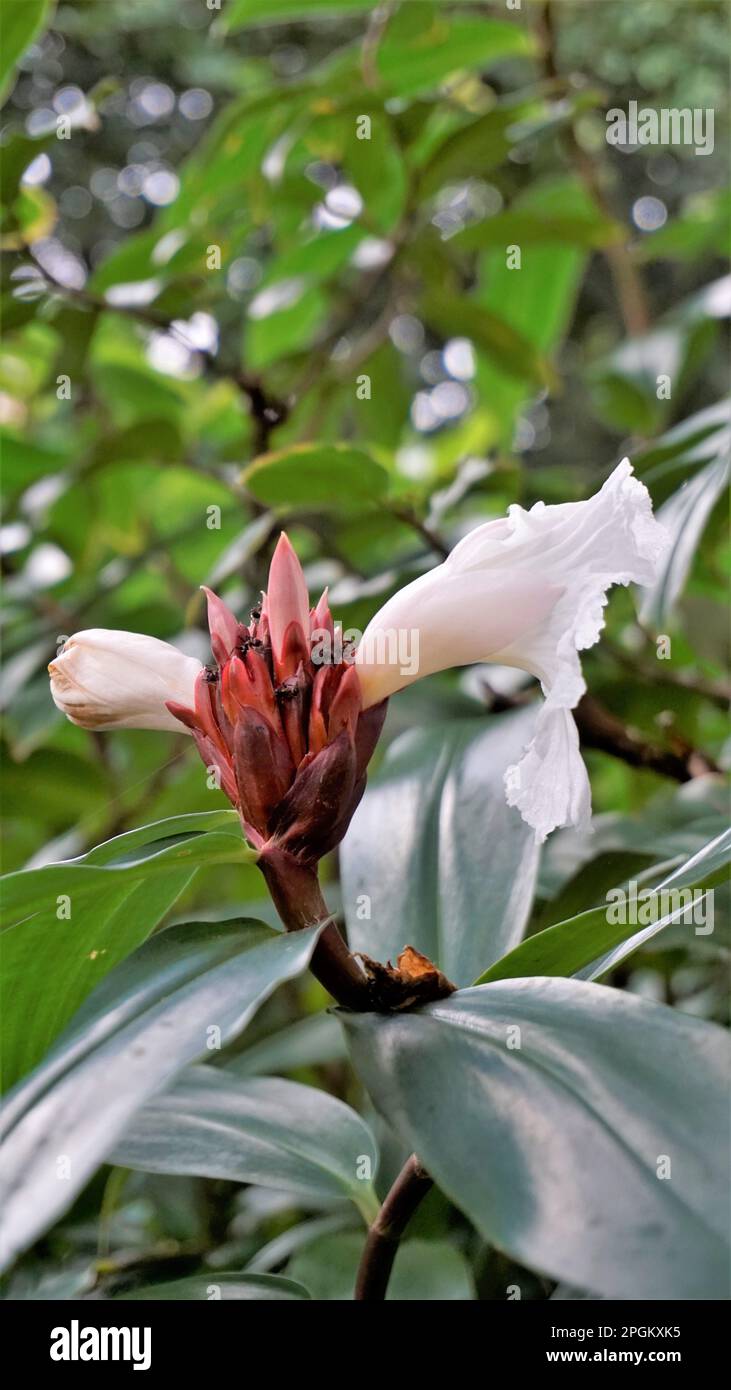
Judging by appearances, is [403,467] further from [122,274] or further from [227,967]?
[227,967]

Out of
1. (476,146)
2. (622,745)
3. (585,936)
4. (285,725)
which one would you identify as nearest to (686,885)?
(585,936)

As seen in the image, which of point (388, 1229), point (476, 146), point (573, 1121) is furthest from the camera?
point (476, 146)

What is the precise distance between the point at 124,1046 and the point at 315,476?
0.55 metres

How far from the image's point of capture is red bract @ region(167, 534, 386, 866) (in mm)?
477

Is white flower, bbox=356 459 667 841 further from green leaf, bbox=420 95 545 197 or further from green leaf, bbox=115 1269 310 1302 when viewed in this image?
green leaf, bbox=420 95 545 197

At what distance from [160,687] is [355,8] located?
39.4 inches

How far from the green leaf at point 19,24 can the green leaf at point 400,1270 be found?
0.92 metres

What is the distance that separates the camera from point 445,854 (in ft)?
2.19

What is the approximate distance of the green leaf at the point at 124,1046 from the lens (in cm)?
35

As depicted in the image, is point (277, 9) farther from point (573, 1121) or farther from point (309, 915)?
point (573, 1121)

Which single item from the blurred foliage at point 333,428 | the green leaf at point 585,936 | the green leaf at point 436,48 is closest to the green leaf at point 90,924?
the green leaf at point 585,936

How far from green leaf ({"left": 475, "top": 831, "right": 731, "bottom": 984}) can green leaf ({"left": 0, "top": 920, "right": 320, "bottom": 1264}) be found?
0.33 feet

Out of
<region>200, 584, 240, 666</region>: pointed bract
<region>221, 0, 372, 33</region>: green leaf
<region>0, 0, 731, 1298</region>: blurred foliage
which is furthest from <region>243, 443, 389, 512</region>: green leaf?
<region>221, 0, 372, 33</region>: green leaf

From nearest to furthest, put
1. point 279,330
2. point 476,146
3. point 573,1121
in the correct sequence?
point 573,1121 → point 476,146 → point 279,330
